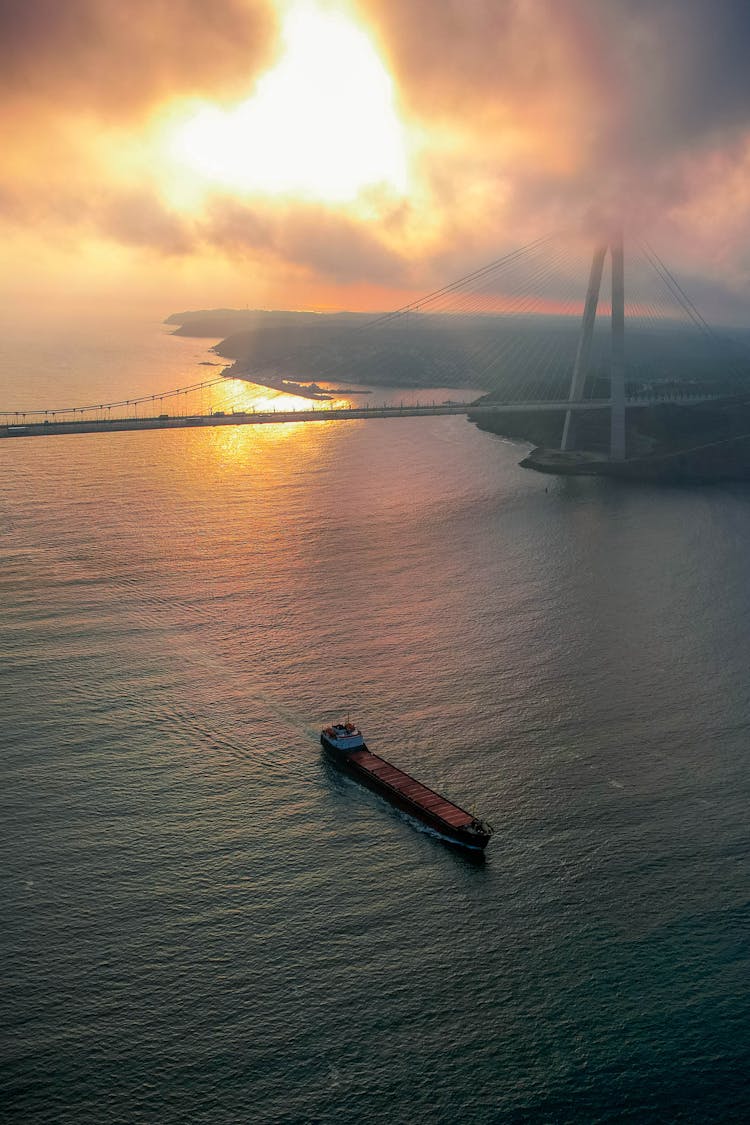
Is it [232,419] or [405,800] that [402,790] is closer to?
[405,800]

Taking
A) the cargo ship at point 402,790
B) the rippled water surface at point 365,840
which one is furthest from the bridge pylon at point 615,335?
the cargo ship at point 402,790

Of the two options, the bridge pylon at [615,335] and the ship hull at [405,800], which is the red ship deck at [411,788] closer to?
the ship hull at [405,800]

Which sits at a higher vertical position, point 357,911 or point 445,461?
point 445,461

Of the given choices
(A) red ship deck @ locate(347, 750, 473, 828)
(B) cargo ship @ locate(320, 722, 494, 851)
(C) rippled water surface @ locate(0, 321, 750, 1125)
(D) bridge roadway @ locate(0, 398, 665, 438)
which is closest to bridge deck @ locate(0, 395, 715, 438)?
(D) bridge roadway @ locate(0, 398, 665, 438)

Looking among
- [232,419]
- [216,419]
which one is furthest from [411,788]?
[232,419]

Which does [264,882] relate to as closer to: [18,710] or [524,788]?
[524,788]

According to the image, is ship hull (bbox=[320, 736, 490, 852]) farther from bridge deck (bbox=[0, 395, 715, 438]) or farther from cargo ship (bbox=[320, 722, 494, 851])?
bridge deck (bbox=[0, 395, 715, 438])

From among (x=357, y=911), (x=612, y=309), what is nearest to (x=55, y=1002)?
(x=357, y=911)
